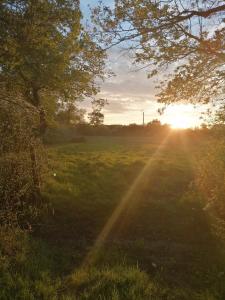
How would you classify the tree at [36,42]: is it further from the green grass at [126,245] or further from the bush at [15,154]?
the green grass at [126,245]

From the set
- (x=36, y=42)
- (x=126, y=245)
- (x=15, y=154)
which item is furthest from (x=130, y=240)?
(x=36, y=42)

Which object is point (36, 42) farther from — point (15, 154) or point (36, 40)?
point (15, 154)

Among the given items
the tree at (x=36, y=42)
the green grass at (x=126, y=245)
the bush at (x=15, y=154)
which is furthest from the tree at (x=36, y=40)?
the green grass at (x=126, y=245)

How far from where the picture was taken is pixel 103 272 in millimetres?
8383

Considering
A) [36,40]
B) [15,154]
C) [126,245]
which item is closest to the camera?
[36,40]

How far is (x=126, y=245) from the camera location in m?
10.7

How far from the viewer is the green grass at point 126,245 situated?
7.82 metres

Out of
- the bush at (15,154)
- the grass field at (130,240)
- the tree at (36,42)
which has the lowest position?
the grass field at (130,240)

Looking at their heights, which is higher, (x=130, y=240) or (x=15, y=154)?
(x=15, y=154)

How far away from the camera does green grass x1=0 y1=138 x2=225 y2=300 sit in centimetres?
782

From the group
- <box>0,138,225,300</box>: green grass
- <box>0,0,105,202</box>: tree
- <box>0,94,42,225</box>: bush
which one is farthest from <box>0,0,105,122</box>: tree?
<box>0,138,225,300</box>: green grass

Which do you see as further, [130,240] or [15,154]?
[15,154]

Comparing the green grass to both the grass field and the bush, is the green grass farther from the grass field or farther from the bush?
the bush

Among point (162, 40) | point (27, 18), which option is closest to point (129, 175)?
point (162, 40)
